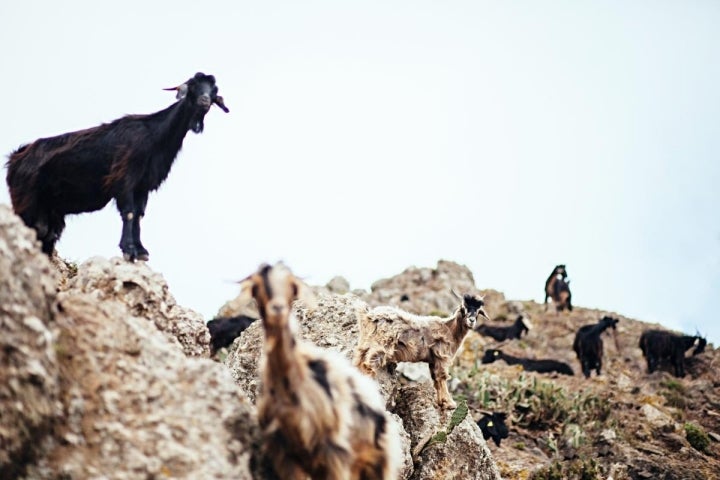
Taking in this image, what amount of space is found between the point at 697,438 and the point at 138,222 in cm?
1408

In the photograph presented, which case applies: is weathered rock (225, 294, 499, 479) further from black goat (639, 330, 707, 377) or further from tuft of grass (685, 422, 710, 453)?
black goat (639, 330, 707, 377)

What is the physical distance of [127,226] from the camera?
736cm

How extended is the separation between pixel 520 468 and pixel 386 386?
18.7 ft

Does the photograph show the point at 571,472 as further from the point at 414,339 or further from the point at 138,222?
the point at 138,222

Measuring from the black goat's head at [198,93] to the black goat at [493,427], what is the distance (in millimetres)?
10060

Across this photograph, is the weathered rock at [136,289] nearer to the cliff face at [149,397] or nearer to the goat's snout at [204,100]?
the cliff face at [149,397]

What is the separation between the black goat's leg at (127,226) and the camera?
24.0 feet

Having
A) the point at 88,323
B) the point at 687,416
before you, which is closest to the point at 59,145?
the point at 88,323

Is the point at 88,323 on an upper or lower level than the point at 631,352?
lower

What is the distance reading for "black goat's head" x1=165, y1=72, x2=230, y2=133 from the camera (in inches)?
308

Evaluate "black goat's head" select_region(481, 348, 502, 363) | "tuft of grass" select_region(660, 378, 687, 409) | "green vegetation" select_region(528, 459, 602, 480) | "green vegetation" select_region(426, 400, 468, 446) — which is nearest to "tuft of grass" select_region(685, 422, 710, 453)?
"tuft of grass" select_region(660, 378, 687, 409)

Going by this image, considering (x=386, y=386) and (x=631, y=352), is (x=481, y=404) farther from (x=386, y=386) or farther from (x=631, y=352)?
(x=631, y=352)

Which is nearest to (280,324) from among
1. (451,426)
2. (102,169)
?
(102,169)

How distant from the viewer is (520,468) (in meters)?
14.5
